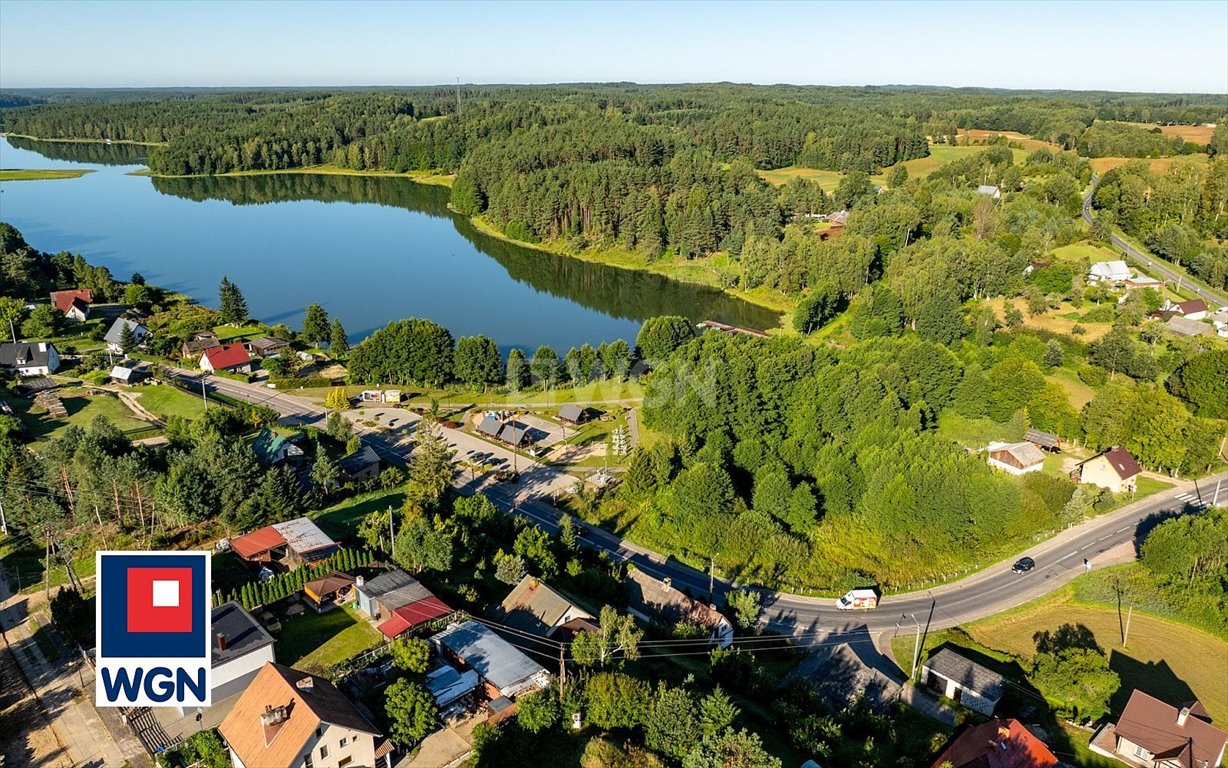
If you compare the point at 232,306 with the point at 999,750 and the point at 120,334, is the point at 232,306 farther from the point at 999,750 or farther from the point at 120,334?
the point at 999,750

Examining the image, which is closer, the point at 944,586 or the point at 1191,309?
the point at 944,586

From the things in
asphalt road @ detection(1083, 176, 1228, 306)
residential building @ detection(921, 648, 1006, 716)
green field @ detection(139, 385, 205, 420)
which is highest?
asphalt road @ detection(1083, 176, 1228, 306)

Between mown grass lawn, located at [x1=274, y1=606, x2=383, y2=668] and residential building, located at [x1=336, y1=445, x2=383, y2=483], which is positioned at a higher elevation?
residential building, located at [x1=336, y1=445, x2=383, y2=483]

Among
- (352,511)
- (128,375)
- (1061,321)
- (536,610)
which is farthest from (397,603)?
(1061,321)

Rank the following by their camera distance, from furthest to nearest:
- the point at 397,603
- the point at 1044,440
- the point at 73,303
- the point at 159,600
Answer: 1. the point at 73,303
2. the point at 1044,440
3. the point at 397,603
4. the point at 159,600

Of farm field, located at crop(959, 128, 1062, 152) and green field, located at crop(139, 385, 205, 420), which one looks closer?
green field, located at crop(139, 385, 205, 420)

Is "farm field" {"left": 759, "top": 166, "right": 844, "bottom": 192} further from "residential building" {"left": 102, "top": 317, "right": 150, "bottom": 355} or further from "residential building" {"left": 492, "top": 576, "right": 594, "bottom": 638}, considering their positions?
"residential building" {"left": 492, "top": 576, "right": 594, "bottom": 638}

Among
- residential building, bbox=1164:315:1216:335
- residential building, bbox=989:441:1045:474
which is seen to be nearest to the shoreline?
residential building, bbox=1164:315:1216:335
